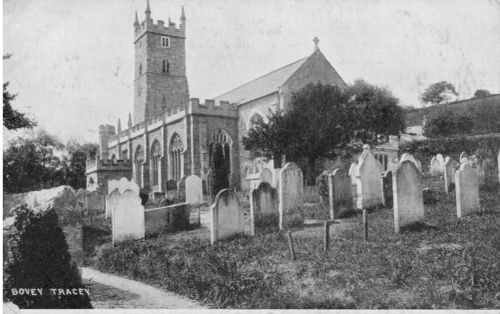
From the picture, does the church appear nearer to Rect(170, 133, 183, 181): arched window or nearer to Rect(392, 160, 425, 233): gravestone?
Rect(170, 133, 183, 181): arched window

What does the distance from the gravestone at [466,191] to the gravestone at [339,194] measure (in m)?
2.45

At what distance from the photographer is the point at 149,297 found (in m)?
6.24

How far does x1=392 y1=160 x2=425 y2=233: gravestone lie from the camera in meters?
7.52

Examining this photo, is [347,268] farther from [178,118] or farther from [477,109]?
[178,118]

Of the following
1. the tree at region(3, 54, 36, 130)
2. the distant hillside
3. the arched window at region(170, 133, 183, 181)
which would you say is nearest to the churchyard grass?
the tree at region(3, 54, 36, 130)

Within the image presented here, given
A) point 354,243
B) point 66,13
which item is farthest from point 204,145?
point 354,243

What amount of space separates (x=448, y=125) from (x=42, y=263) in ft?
59.9

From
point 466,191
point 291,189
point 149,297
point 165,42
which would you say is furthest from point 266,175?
Answer: point 165,42

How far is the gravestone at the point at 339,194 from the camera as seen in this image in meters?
9.82

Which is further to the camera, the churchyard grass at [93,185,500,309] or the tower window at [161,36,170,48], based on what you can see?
the tower window at [161,36,170,48]

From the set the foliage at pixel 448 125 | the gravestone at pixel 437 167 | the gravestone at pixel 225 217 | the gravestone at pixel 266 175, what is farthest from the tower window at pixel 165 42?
the gravestone at pixel 225 217

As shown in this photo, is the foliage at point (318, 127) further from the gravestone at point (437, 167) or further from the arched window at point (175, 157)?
the arched window at point (175, 157)

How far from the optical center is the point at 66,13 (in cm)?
805

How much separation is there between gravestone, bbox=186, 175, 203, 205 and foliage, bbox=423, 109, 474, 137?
33.2 feet
